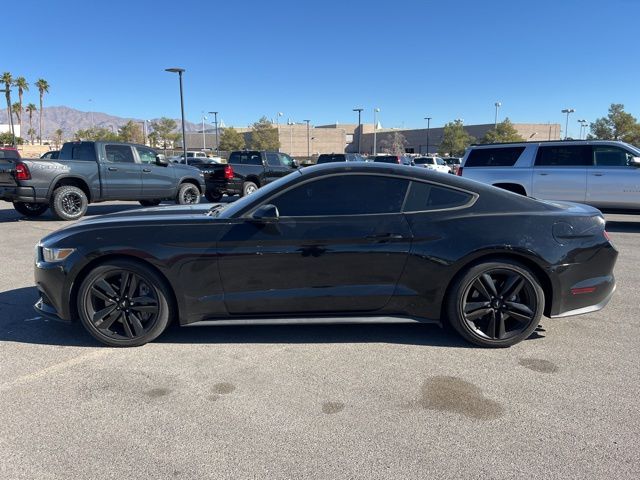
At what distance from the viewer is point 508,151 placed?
427 inches

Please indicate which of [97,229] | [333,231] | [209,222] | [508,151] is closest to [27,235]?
[97,229]

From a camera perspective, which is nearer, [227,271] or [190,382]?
[190,382]

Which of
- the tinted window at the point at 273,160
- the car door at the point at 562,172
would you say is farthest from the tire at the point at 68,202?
the car door at the point at 562,172

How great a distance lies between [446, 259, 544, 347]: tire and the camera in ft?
12.6

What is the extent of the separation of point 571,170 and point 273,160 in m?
9.96

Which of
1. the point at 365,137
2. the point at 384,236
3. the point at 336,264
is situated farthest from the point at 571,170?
the point at 365,137

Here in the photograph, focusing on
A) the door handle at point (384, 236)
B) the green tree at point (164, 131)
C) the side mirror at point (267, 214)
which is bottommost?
the door handle at point (384, 236)

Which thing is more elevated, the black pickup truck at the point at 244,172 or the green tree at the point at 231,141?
the green tree at the point at 231,141

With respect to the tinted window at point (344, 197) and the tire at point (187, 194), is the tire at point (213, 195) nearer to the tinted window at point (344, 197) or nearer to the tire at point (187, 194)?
the tire at point (187, 194)

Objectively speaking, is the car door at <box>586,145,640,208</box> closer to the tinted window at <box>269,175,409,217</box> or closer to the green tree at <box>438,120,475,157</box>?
the tinted window at <box>269,175,409,217</box>

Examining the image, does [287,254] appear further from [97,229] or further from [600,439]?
[600,439]

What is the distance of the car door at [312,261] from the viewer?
3.77 m

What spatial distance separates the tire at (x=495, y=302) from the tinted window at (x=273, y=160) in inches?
540

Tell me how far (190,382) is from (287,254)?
3.89 ft
